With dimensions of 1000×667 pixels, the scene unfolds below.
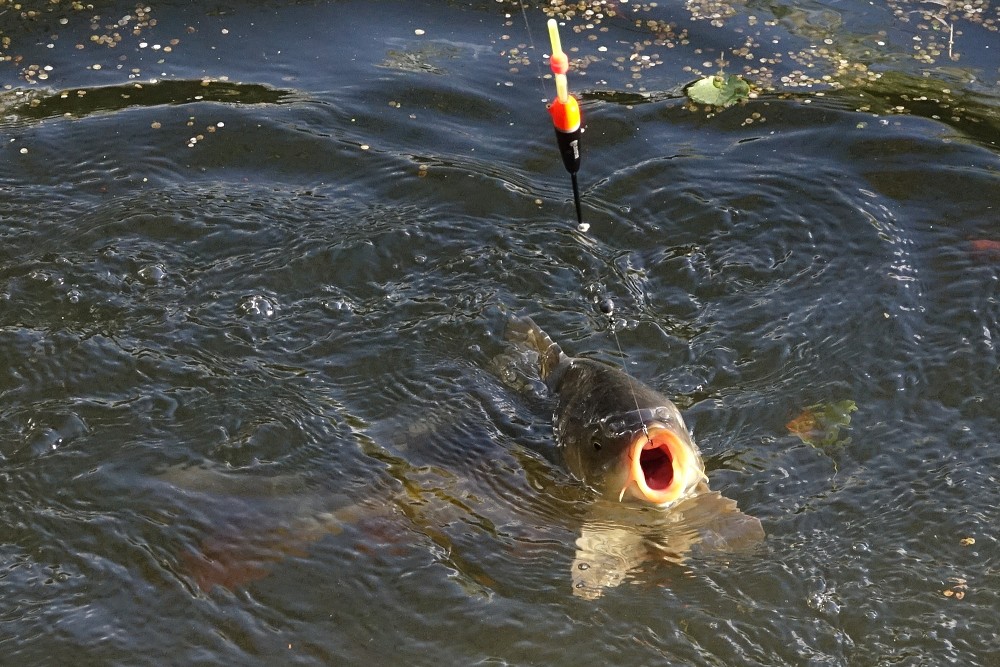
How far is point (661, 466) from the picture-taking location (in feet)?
14.1

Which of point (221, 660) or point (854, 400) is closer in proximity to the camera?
point (221, 660)

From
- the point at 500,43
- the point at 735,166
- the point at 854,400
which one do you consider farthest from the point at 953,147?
the point at 500,43

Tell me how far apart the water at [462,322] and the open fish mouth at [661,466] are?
29cm

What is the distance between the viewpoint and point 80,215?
5996 mm

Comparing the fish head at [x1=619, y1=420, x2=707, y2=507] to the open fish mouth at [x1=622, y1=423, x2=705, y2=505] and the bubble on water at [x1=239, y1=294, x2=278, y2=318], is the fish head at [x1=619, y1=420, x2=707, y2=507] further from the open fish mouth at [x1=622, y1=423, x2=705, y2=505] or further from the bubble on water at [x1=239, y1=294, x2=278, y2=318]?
the bubble on water at [x1=239, y1=294, x2=278, y2=318]

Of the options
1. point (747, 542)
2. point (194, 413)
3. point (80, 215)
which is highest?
point (80, 215)

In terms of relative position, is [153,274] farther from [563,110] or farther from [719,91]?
[719,91]

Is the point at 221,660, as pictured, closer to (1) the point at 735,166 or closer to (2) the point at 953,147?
(1) the point at 735,166

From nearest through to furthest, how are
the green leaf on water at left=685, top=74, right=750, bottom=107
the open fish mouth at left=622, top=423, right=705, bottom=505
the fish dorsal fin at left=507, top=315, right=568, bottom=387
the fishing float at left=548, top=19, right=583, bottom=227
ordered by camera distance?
1. the fishing float at left=548, top=19, right=583, bottom=227
2. the open fish mouth at left=622, top=423, right=705, bottom=505
3. the fish dorsal fin at left=507, top=315, right=568, bottom=387
4. the green leaf on water at left=685, top=74, right=750, bottom=107

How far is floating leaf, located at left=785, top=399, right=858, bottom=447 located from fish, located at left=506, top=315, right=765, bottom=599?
507 mm

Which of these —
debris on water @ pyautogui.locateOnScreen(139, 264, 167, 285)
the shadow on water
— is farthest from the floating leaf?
the shadow on water

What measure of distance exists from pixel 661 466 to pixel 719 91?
313cm

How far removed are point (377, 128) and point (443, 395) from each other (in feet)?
7.18

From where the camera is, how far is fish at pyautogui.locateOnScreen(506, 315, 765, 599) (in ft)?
13.5
